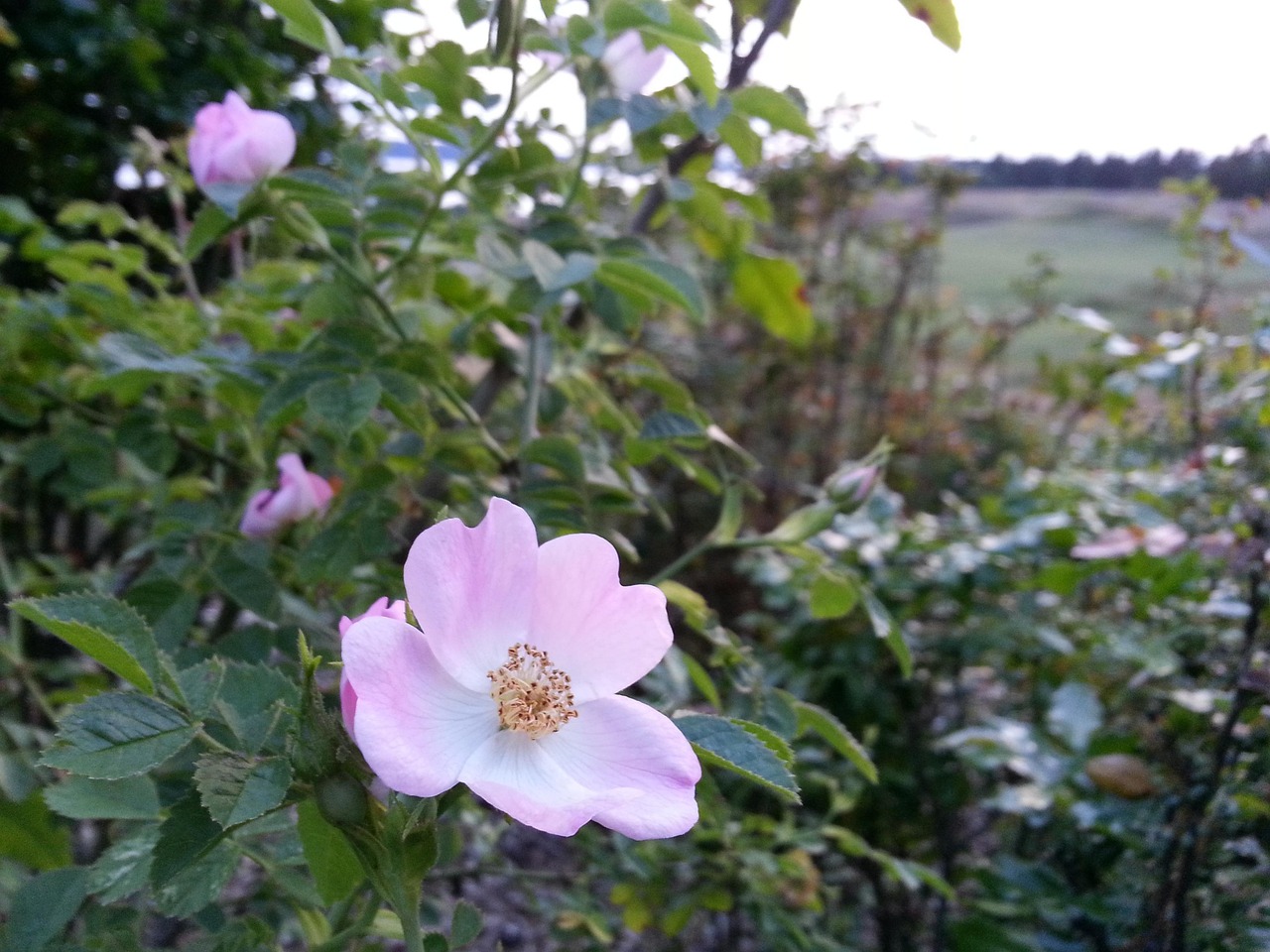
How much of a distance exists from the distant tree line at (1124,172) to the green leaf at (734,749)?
201 centimetres

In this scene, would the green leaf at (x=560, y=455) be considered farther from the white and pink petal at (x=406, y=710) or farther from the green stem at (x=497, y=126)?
the white and pink petal at (x=406, y=710)

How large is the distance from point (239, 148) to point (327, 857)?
57 cm

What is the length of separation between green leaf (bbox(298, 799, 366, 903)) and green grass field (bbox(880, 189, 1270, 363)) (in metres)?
3.91

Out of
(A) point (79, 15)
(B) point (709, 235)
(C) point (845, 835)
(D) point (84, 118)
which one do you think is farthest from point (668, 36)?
(D) point (84, 118)

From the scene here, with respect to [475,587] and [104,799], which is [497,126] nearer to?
[475,587]

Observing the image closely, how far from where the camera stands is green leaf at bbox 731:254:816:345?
51.9 inches

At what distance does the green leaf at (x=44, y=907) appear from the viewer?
61 centimetres

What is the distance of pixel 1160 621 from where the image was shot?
132cm

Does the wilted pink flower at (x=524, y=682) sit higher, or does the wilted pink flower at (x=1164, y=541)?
the wilted pink flower at (x=524, y=682)

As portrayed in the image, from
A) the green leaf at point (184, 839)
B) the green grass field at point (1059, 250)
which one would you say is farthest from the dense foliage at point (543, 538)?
the green grass field at point (1059, 250)

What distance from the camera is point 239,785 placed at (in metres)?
0.44

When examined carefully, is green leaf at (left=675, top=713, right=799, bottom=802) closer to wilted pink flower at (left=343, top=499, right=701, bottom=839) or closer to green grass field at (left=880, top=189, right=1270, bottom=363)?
wilted pink flower at (left=343, top=499, right=701, bottom=839)

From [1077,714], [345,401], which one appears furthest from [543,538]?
[1077,714]

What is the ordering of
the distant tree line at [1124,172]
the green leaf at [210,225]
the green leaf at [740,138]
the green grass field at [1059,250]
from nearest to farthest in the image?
the green leaf at [210,225]
the green leaf at [740,138]
the distant tree line at [1124,172]
the green grass field at [1059,250]
